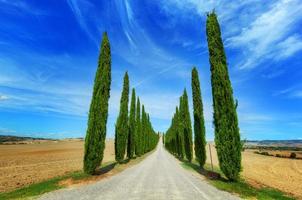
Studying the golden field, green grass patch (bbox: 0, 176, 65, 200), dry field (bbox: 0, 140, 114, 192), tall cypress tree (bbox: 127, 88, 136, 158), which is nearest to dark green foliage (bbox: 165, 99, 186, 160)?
the golden field

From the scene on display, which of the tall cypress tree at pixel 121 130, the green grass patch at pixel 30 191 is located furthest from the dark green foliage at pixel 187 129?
the green grass patch at pixel 30 191

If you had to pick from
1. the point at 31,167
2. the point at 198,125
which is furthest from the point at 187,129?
the point at 31,167

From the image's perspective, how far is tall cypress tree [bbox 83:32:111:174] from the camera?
17800 millimetres

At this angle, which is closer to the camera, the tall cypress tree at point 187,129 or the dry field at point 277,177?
the dry field at point 277,177

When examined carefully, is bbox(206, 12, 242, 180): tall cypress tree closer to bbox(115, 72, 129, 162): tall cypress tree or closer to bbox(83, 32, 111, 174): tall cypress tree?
bbox(83, 32, 111, 174): tall cypress tree

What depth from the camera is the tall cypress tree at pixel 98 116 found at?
17800 mm

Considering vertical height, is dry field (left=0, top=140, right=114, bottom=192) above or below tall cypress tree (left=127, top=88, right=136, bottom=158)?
below

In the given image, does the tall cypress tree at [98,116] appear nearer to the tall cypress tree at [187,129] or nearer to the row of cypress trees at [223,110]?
the row of cypress trees at [223,110]

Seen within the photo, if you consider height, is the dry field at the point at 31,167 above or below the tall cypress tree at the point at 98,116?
below

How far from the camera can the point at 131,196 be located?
984cm

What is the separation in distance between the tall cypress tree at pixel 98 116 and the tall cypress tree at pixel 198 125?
10.8 m

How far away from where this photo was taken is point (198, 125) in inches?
1046

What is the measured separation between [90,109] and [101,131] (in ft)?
5.92

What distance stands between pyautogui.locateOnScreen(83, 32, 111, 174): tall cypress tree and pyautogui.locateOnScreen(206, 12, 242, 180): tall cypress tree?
8.12 metres
